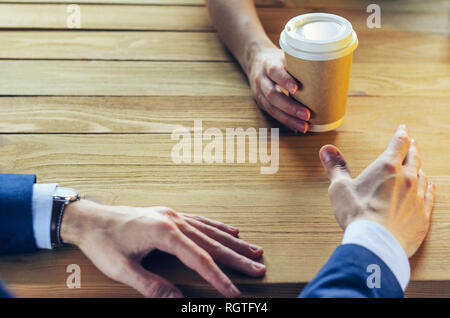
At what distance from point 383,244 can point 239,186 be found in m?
0.28

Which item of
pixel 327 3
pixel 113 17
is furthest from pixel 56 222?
pixel 327 3

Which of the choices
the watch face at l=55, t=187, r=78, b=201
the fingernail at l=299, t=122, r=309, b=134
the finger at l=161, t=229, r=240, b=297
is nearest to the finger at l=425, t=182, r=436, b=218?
the fingernail at l=299, t=122, r=309, b=134

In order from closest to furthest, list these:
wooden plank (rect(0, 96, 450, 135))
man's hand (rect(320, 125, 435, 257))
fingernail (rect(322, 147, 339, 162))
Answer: man's hand (rect(320, 125, 435, 257)), fingernail (rect(322, 147, 339, 162)), wooden plank (rect(0, 96, 450, 135))

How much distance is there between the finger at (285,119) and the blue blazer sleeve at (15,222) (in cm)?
49

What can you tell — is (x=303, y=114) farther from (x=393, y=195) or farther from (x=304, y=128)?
(x=393, y=195)

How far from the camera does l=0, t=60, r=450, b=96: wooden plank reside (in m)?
1.07

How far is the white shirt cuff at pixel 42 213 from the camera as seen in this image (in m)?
0.78

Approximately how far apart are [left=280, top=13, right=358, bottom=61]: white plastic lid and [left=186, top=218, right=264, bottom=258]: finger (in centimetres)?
34

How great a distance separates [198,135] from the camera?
97cm

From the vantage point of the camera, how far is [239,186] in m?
0.88

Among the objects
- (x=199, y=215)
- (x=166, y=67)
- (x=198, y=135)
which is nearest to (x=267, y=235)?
(x=199, y=215)

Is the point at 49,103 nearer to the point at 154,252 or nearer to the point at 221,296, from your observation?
the point at 154,252

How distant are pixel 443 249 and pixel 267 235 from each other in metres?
0.28

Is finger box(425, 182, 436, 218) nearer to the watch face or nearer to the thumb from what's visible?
the thumb
